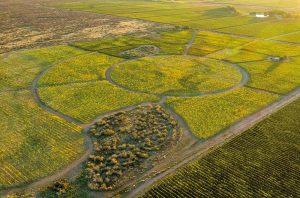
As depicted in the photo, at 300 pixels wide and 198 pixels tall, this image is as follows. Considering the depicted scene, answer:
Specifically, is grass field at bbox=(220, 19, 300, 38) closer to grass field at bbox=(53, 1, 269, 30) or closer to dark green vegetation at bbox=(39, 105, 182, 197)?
grass field at bbox=(53, 1, 269, 30)

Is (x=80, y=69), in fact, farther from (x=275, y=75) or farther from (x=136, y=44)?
(x=275, y=75)

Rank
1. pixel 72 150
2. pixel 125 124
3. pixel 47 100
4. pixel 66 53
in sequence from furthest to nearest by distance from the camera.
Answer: pixel 66 53 < pixel 47 100 < pixel 125 124 < pixel 72 150

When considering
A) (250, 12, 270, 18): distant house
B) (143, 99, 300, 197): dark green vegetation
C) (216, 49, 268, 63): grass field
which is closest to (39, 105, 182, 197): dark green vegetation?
(143, 99, 300, 197): dark green vegetation

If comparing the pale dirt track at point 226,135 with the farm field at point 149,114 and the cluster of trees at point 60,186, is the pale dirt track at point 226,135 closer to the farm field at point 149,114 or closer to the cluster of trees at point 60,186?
the farm field at point 149,114

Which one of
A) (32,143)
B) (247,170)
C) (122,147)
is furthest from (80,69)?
(247,170)

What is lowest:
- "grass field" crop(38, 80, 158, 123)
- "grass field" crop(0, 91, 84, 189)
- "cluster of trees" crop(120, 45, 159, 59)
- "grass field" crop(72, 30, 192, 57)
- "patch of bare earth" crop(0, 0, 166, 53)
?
"grass field" crop(0, 91, 84, 189)

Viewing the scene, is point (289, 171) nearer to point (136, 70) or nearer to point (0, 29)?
point (136, 70)

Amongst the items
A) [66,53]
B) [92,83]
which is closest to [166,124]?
[92,83]
